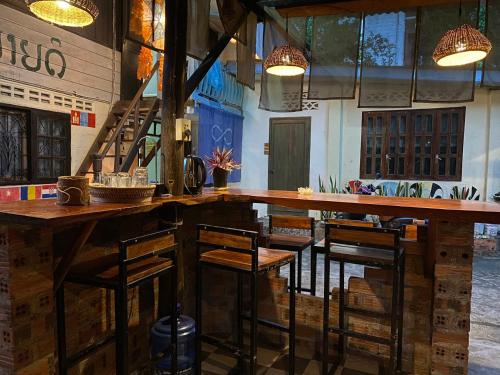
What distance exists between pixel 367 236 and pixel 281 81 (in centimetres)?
256

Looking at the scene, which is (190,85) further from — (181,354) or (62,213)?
(181,354)

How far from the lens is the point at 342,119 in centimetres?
768

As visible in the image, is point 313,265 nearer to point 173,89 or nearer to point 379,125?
point 173,89

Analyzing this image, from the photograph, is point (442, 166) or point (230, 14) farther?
point (442, 166)

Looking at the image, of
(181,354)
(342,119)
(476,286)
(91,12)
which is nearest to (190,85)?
(91,12)

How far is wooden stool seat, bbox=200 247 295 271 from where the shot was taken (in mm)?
2039

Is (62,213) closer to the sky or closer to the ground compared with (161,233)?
closer to the sky

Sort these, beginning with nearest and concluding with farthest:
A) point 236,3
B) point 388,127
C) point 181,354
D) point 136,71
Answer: point 181,354 < point 236,3 < point 136,71 < point 388,127

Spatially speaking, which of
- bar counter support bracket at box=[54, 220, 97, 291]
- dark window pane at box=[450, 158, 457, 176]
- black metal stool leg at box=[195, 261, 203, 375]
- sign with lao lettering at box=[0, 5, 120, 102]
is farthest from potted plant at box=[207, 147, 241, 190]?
dark window pane at box=[450, 158, 457, 176]

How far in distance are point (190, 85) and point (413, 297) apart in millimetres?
2257

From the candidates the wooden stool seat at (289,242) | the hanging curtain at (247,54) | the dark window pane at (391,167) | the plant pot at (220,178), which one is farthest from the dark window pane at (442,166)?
the plant pot at (220,178)

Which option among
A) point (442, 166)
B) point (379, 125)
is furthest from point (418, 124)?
point (442, 166)

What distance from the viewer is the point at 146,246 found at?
180 centimetres

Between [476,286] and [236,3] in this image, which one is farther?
[476,286]
